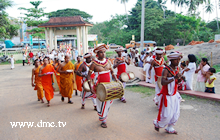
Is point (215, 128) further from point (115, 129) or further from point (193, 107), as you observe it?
point (115, 129)

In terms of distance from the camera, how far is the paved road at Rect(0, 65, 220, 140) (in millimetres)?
4766

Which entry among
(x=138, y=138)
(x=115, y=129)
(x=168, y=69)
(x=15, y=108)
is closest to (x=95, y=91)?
(x=115, y=129)

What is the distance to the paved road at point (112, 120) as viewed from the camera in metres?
4.77

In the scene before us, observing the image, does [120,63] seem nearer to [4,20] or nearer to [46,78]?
[46,78]

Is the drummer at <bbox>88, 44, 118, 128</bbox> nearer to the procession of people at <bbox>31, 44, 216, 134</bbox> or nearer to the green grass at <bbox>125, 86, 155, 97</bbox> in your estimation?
the procession of people at <bbox>31, 44, 216, 134</bbox>

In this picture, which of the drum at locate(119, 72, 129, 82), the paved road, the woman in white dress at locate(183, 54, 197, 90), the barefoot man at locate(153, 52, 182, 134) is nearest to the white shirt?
the woman in white dress at locate(183, 54, 197, 90)

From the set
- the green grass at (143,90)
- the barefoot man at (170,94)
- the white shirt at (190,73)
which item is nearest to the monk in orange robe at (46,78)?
the green grass at (143,90)

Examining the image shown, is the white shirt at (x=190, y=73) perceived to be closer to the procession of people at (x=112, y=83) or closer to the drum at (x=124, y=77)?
the procession of people at (x=112, y=83)

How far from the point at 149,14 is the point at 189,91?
123 ft

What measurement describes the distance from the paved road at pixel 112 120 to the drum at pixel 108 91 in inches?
36.1

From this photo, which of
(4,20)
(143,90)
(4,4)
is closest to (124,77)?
(143,90)

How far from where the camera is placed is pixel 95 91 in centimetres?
525

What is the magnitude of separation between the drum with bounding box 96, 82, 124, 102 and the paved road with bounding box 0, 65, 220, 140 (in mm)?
916

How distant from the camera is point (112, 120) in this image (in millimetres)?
5773
